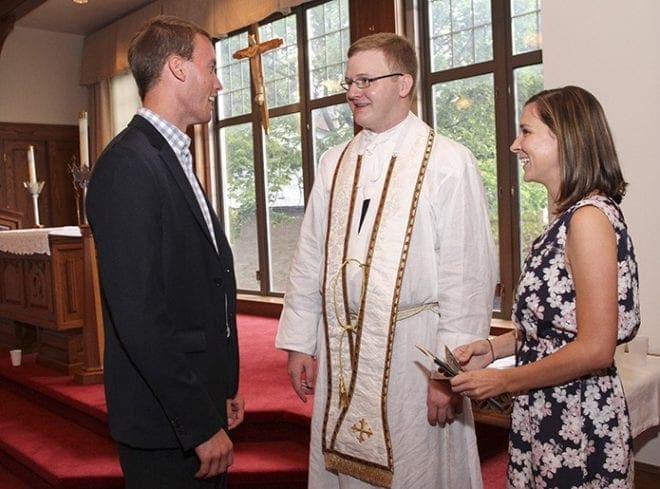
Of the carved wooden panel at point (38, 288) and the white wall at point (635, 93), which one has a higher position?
the white wall at point (635, 93)

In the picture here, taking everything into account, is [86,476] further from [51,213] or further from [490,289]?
[51,213]

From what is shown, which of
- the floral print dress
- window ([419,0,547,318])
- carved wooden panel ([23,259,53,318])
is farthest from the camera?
window ([419,0,547,318])

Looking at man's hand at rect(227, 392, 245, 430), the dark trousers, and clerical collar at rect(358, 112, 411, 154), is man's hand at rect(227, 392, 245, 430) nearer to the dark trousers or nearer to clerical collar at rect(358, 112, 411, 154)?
the dark trousers

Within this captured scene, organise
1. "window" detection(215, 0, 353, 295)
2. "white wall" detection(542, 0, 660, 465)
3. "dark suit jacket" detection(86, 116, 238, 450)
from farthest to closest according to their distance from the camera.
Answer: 1. "window" detection(215, 0, 353, 295)
2. "white wall" detection(542, 0, 660, 465)
3. "dark suit jacket" detection(86, 116, 238, 450)

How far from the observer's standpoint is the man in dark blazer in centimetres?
141

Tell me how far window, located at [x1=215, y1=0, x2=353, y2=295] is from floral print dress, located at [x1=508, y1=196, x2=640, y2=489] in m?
4.71

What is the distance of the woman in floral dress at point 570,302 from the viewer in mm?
1434

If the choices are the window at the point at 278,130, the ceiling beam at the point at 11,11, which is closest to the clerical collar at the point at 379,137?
the window at the point at 278,130

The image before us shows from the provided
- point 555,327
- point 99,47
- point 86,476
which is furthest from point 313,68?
point 555,327

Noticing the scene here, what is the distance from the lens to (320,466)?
84.0 inches

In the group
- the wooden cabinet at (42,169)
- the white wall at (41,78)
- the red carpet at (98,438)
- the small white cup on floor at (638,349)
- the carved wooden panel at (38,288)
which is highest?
the white wall at (41,78)

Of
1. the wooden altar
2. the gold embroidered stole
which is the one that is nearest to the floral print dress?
the gold embroidered stole

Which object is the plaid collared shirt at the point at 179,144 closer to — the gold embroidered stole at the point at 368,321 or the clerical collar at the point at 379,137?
the gold embroidered stole at the point at 368,321

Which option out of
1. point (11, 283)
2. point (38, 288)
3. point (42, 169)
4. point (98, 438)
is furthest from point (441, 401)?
point (42, 169)
